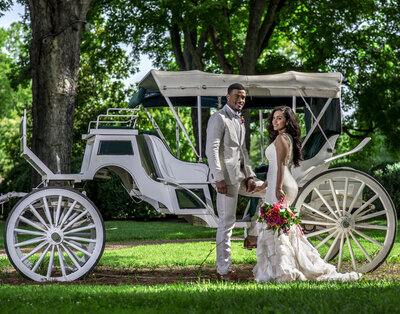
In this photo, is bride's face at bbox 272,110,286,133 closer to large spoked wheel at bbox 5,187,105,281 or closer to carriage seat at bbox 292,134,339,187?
carriage seat at bbox 292,134,339,187

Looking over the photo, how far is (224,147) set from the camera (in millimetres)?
6797

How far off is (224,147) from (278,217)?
997mm

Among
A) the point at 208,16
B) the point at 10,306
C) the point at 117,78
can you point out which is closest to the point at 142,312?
the point at 10,306

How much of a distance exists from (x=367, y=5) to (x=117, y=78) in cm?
1258

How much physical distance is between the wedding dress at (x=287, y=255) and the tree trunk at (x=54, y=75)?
567 centimetres

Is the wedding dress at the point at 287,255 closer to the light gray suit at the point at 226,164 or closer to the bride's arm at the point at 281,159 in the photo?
the bride's arm at the point at 281,159

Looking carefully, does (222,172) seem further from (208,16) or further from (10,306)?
(208,16)

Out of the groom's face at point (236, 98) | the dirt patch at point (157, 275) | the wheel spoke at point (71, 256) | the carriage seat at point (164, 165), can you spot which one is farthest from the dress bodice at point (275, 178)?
the wheel spoke at point (71, 256)

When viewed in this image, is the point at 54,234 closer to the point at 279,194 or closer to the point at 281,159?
the point at 279,194

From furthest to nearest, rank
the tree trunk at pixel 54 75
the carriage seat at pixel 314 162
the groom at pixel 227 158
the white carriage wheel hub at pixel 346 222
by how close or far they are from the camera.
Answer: the tree trunk at pixel 54 75 < the carriage seat at pixel 314 162 < the white carriage wheel hub at pixel 346 222 < the groom at pixel 227 158

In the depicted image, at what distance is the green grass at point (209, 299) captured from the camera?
4.79 m

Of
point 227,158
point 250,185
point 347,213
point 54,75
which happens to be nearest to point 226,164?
point 227,158

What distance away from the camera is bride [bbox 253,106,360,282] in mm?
6625

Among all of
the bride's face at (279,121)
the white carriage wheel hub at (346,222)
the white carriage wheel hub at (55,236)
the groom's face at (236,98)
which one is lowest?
the white carriage wheel hub at (55,236)
